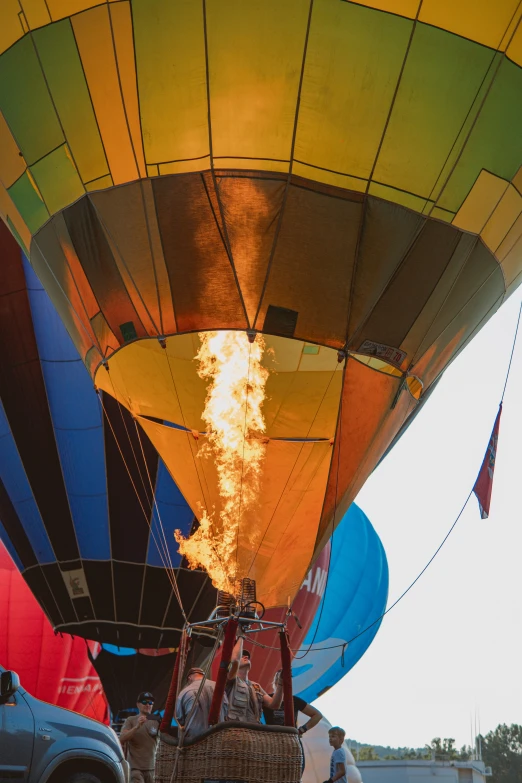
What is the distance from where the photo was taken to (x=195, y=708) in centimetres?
480

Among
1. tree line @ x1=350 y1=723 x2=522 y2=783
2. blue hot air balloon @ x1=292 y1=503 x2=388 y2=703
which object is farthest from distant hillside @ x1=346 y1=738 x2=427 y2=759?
blue hot air balloon @ x1=292 y1=503 x2=388 y2=703

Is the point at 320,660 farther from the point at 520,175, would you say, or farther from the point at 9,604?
the point at 520,175

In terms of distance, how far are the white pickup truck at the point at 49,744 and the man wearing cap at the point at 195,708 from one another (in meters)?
1.26

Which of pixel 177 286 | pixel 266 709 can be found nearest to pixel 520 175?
pixel 177 286

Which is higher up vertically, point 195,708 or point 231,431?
point 231,431

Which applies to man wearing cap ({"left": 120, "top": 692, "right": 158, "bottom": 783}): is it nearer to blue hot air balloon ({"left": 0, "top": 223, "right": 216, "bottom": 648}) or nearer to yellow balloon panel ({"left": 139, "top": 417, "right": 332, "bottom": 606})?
yellow balloon panel ({"left": 139, "top": 417, "right": 332, "bottom": 606})

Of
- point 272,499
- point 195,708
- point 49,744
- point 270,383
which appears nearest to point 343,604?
point 272,499

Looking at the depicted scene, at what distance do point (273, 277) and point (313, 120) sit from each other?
1.00m

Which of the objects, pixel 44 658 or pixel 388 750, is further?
pixel 388 750

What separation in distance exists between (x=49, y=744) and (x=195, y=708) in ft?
4.72

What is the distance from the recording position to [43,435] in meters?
11.5

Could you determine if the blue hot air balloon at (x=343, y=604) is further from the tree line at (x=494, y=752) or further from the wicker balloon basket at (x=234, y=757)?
the tree line at (x=494, y=752)

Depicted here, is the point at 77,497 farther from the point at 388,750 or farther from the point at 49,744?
the point at 388,750

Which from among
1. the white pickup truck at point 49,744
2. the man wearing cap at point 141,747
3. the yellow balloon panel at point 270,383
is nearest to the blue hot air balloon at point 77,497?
the man wearing cap at point 141,747
